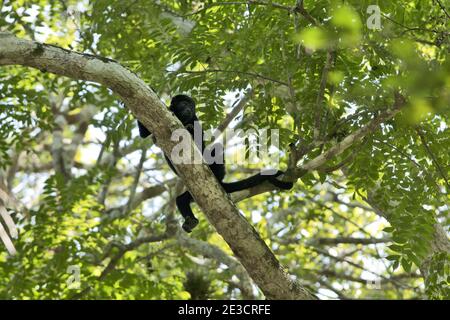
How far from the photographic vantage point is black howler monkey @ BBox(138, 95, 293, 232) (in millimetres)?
5176

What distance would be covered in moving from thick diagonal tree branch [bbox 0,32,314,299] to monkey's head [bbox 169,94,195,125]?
196 centimetres

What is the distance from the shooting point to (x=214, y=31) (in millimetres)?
6074

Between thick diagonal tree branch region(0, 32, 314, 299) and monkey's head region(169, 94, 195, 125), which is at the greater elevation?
monkey's head region(169, 94, 195, 125)

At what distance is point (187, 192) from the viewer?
235 inches

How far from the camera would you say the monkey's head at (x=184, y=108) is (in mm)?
6445

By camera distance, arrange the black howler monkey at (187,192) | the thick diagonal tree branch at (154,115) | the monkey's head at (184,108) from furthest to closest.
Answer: the monkey's head at (184,108)
the black howler monkey at (187,192)
the thick diagonal tree branch at (154,115)

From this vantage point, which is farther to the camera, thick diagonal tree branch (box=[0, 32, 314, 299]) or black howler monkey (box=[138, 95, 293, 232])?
black howler monkey (box=[138, 95, 293, 232])

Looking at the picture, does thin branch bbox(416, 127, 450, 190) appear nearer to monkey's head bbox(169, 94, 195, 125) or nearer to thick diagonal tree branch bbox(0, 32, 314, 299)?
thick diagonal tree branch bbox(0, 32, 314, 299)

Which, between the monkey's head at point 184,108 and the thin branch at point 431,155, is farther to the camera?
the monkey's head at point 184,108

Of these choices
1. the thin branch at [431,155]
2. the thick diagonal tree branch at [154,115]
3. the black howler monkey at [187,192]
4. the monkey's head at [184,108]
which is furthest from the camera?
the monkey's head at [184,108]

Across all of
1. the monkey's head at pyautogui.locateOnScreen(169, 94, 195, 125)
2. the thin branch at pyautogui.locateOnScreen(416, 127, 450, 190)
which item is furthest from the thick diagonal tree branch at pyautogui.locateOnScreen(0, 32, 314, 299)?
the monkey's head at pyautogui.locateOnScreen(169, 94, 195, 125)

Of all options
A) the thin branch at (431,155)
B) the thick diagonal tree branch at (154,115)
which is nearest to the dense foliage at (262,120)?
the thin branch at (431,155)

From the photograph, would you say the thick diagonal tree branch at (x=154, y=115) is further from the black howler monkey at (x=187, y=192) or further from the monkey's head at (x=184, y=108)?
the monkey's head at (x=184, y=108)

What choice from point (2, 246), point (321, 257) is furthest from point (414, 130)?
point (321, 257)
